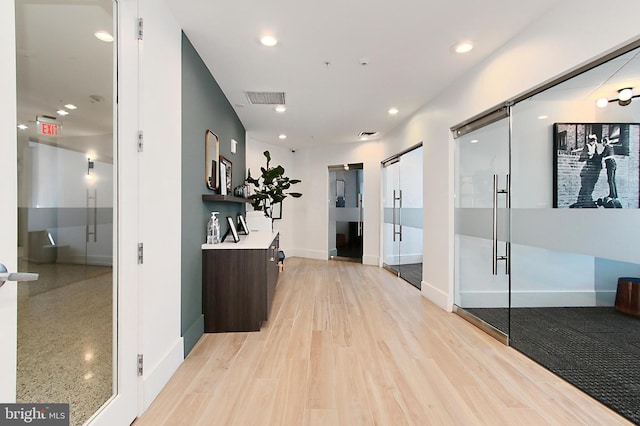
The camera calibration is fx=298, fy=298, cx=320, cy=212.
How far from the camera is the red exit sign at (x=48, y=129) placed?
1.13 m

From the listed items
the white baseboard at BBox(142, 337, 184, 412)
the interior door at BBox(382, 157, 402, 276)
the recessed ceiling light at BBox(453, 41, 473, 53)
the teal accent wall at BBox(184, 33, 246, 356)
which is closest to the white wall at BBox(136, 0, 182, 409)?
the white baseboard at BBox(142, 337, 184, 412)

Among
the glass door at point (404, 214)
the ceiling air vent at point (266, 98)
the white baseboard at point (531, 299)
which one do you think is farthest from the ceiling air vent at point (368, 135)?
the white baseboard at point (531, 299)

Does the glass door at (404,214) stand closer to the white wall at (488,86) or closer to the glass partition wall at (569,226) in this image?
the white wall at (488,86)

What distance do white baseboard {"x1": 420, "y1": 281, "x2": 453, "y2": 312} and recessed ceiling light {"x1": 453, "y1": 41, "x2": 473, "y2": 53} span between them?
2600 millimetres

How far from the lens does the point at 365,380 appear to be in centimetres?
205

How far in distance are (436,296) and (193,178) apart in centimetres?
314

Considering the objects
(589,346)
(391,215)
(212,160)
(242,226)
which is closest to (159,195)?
(212,160)

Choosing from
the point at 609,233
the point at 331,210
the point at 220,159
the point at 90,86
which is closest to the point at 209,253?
the point at 220,159

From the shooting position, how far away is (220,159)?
3.62 metres

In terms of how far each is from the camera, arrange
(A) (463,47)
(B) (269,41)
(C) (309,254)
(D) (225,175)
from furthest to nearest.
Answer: (C) (309,254)
(D) (225,175)
(A) (463,47)
(B) (269,41)

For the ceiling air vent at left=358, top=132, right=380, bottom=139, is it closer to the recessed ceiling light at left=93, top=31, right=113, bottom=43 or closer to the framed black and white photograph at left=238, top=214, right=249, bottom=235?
the framed black and white photograph at left=238, top=214, right=249, bottom=235

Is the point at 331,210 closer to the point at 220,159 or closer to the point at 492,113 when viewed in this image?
the point at 220,159

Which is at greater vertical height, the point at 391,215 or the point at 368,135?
the point at 368,135
